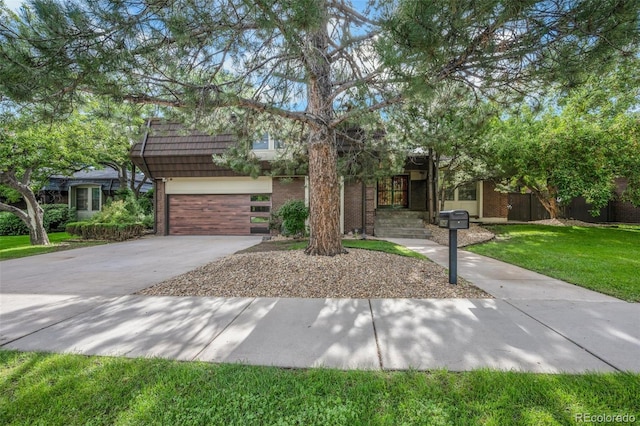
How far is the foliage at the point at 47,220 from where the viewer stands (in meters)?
14.7

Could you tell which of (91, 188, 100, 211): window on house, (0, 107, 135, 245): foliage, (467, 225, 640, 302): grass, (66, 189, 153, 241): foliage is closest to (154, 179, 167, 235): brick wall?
(66, 189, 153, 241): foliage

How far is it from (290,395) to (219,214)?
37.4ft

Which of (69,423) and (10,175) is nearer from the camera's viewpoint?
(69,423)

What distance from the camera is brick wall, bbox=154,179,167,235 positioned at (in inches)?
490

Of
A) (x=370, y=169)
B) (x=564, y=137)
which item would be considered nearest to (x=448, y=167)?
A: (x=564, y=137)

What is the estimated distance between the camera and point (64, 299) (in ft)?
13.0

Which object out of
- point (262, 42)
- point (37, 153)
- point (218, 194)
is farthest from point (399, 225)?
point (37, 153)

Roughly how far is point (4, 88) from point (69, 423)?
380 cm

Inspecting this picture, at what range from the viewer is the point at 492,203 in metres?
15.4

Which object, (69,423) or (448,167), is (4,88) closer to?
(69,423)

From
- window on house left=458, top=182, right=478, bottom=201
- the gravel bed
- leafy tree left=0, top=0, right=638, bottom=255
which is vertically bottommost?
the gravel bed

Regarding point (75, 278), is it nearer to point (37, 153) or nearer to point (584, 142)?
point (37, 153)

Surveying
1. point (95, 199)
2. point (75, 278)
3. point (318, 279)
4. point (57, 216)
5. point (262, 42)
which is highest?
point (262, 42)

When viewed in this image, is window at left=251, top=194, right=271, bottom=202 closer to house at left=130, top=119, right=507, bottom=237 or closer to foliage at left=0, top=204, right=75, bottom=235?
house at left=130, top=119, right=507, bottom=237
